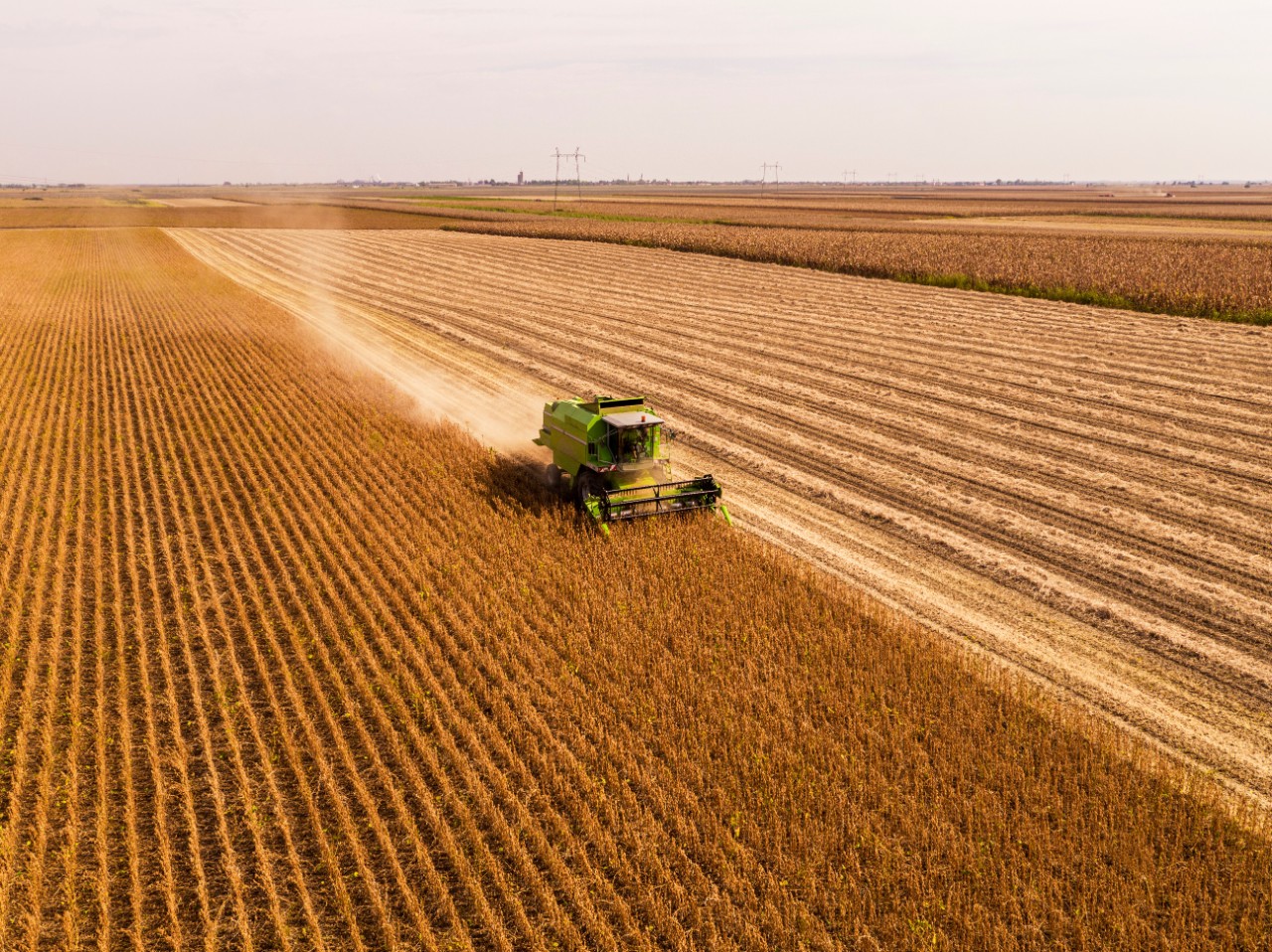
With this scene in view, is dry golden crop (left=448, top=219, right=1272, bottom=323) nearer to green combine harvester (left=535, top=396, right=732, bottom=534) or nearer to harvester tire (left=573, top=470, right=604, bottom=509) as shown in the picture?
green combine harvester (left=535, top=396, right=732, bottom=534)

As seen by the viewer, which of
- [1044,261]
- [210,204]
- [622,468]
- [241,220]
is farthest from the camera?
[210,204]

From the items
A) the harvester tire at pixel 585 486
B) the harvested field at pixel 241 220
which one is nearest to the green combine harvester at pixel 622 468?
the harvester tire at pixel 585 486

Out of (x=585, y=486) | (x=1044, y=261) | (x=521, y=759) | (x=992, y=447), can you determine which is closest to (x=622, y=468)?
(x=585, y=486)

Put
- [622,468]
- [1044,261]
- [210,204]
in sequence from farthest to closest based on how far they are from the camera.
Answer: [210,204] → [1044,261] → [622,468]

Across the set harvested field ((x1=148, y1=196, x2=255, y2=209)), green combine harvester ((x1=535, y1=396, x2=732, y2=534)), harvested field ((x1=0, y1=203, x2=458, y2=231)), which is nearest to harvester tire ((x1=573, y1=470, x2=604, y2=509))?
green combine harvester ((x1=535, y1=396, x2=732, y2=534))

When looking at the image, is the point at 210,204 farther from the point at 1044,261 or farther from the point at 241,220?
the point at 1044,261

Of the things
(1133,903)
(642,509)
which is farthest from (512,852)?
(642,509)

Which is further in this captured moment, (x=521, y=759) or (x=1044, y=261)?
(x=1044, y=261)
